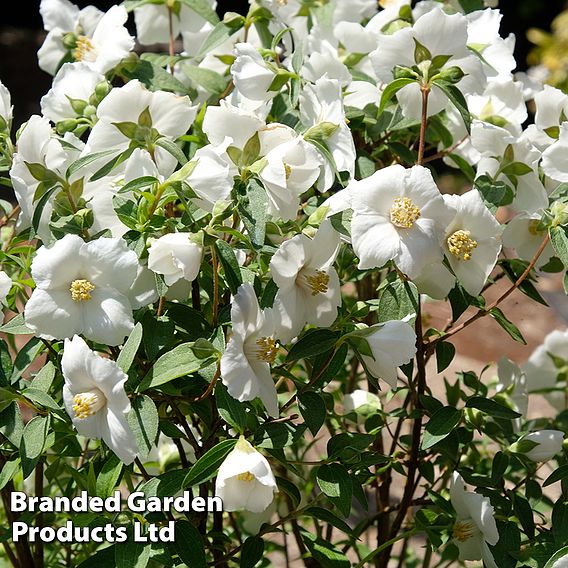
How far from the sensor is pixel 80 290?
932 mm

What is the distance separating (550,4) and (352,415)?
16.3ft

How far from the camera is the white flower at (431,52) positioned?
40.8 inches

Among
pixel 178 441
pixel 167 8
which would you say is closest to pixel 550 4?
pixel 167 8

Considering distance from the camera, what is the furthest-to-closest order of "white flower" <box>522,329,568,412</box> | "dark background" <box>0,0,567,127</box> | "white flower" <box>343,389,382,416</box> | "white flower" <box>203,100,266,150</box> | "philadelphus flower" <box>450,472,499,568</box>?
1. "dark background" <box>0,0,567,127</box>
2. "white flower" <box>522,329,568,412</box>
3. "white flower" <box>343,389,382,416</box>
4. "philadelphus flower" <box>450,472,499,568</box>
5. "white flower" <box>203,100,266,150</box>

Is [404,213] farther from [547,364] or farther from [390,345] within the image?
[547,364]

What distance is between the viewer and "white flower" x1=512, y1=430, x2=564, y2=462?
1124mm

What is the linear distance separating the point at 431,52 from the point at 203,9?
1.46ft

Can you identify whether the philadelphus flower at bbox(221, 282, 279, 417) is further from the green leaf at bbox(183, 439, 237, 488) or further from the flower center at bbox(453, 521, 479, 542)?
the flower center at bbox(453, 521, 479, 542)

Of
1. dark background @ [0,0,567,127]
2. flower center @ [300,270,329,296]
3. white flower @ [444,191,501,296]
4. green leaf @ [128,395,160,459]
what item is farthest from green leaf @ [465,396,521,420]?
dark background @ [0,0,567,127]

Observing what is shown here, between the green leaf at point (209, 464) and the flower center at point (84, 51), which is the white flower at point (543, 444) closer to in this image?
the green leaf at point (209, 464)

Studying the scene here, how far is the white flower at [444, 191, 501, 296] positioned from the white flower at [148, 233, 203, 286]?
0.27m

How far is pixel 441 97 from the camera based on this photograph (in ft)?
3.76

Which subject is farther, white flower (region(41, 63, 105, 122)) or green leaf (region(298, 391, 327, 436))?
white flower (region(41, 63, 105, 122))

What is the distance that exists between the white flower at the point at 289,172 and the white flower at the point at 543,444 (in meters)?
0.42
